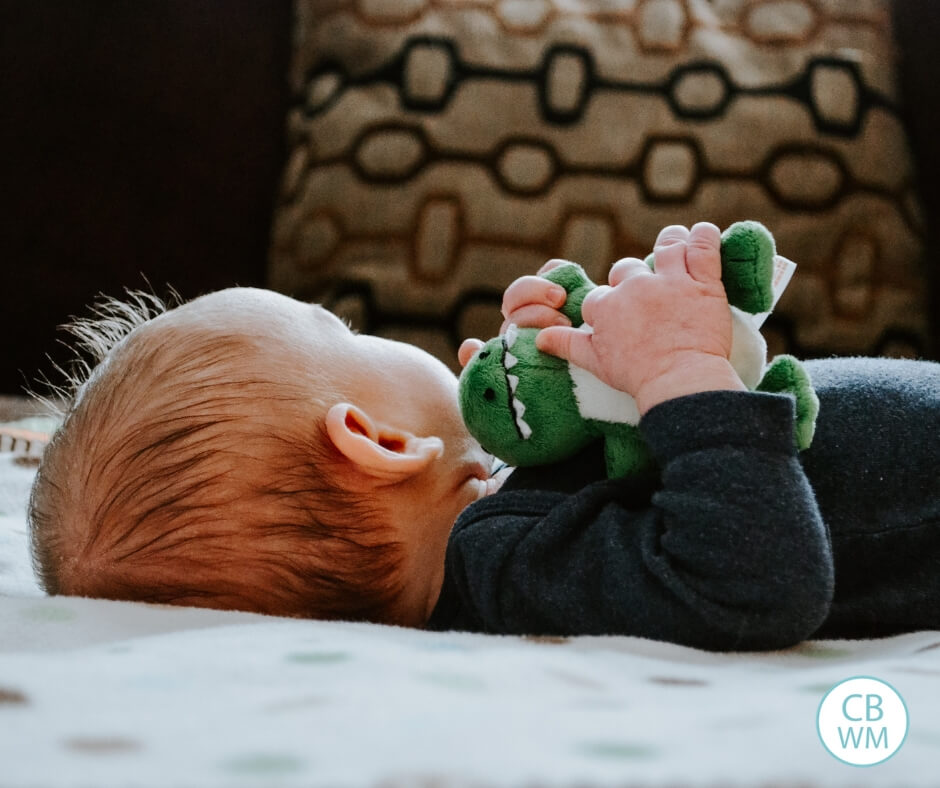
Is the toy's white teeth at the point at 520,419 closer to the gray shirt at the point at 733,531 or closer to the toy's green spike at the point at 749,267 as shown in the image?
the gray shirt at the point at 733,531

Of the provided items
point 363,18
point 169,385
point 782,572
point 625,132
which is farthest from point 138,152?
point 782,572

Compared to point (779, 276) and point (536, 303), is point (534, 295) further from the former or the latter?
point (779, 276)

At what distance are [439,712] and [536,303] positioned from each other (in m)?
0.42

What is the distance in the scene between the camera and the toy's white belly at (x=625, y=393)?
0.65 m

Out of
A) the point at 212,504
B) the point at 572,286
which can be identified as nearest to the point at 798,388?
the point at 572,286

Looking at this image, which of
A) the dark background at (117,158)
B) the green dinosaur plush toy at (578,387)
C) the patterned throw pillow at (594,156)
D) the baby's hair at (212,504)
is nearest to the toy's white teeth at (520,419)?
the green dinosaur plush toy at (578,387)

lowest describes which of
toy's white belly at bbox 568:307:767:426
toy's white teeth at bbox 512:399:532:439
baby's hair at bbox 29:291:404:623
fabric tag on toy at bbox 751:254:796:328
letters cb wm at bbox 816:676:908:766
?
baby's hair at bbox 29:291:404:623

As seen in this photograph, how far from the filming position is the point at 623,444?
69 cm

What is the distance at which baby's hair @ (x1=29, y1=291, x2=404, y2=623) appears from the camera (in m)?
0.69

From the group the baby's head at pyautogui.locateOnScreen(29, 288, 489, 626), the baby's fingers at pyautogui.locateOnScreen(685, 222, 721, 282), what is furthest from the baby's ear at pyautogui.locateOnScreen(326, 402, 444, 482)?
the baby's fingers at pyautogui.locateOnScreen(685, 222, 721, 282)

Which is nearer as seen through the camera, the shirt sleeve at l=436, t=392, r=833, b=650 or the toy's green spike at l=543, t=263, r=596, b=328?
the shirt sleeve at l=436, t=392, r=833, b=650

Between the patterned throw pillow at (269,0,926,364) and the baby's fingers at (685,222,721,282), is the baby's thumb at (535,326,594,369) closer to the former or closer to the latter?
the baby's fingers at (685,222,721,282)

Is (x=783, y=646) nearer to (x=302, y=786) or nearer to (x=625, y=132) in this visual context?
(x=302, y=786)

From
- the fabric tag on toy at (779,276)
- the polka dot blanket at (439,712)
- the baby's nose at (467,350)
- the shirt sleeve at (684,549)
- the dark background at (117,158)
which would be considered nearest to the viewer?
the polka dot blanket at (439,712)
